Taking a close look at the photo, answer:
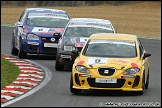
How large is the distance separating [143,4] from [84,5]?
5294 mm

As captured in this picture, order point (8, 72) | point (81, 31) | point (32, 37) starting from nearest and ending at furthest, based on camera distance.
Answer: point (8, 72), point (81, 31), point (32, 37)

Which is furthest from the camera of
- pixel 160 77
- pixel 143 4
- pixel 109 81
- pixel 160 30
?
pixel 143 4

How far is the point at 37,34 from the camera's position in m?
22.0

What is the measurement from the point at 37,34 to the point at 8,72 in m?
4.27

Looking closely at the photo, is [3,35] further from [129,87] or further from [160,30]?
[129,87]

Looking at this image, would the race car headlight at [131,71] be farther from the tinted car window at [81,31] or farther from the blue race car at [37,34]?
the blue race car at [37,34]

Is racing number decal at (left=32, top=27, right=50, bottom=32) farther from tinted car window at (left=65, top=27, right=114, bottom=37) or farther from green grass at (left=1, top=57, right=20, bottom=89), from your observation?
tinted car window at (left=65, top=27, right=114, bottom=37)

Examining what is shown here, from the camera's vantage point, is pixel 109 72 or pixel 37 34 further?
pixel 37 34

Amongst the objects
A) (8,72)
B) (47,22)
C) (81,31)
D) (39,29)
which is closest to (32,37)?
(39,29)

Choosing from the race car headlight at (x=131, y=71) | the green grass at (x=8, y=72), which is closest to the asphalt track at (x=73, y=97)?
the race car headlight at (x=131, y=71)

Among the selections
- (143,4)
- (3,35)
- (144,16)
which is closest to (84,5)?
(143,4)

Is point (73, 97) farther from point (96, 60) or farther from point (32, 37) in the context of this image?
point (32, 37)

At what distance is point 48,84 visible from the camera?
52.7 feet

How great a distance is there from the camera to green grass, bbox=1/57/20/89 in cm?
1603
